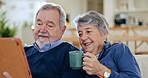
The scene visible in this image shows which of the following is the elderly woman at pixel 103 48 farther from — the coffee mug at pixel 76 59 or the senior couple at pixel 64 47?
the coffee mug at pixel 76 59

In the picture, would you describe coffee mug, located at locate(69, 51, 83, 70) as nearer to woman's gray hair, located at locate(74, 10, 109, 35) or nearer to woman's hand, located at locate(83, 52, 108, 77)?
woman's hand, located at locate(83, 52, 108, 77)

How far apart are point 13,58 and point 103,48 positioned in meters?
0.57

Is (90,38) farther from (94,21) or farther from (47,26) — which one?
(47,26)

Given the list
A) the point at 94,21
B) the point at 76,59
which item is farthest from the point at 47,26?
the point at 76,59

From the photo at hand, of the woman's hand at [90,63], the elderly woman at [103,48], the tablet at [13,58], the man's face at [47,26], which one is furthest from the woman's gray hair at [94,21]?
the tablet at [13,58]

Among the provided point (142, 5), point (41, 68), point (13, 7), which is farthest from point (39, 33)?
point (142, 5)

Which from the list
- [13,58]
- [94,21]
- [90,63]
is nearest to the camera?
[13,58]

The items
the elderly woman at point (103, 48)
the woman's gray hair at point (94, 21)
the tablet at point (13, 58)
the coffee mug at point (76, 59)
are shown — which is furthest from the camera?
the woman's gray hair at point (94, 21)

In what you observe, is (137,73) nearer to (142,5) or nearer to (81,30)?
(81,30)

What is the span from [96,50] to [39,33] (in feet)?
1.07

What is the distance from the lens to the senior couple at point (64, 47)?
4.68ft

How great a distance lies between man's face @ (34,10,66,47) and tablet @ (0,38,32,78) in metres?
0.39

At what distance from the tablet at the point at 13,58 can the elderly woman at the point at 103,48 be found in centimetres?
35

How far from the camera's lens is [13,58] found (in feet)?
3.72
